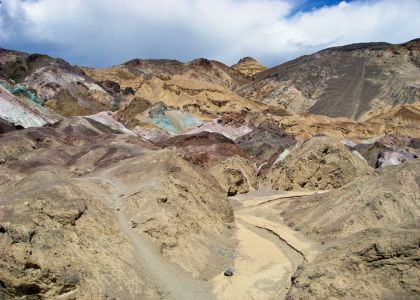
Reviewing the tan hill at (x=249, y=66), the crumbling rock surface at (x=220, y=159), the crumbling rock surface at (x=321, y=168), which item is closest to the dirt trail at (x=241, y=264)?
the crumbling rock surface at (x=220, y=159)

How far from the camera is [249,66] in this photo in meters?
187

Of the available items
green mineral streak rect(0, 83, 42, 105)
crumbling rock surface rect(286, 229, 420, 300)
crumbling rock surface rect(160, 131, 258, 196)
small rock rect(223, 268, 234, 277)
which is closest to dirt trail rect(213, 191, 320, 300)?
small rock rect(223, 268, 234, 277)

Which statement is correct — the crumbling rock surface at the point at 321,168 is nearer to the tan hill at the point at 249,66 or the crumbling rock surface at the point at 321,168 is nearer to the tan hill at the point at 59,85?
the tan hill at the point at 59,85

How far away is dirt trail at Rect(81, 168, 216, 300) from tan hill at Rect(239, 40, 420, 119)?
95.8 m

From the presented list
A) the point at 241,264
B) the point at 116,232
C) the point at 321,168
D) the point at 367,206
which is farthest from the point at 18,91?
the point at 241,264

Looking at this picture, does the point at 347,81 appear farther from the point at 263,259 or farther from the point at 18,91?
the point at 263,259

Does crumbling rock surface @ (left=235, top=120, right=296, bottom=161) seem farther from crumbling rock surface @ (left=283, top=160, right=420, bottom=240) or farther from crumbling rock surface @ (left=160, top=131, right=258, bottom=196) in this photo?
crumbling rock surface @ (left=283, top=160, right=420, bottom=240)

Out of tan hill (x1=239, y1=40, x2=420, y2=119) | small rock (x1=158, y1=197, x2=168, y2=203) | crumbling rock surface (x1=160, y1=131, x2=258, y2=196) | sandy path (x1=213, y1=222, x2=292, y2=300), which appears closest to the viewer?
sandy path (x1=213, y1=222, x2=292, y2=300)

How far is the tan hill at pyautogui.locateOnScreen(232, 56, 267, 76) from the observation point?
183 meters

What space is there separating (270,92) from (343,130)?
48.1 m

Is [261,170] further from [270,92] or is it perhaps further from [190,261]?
[270,92]

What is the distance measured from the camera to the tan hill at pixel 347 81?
365 feet

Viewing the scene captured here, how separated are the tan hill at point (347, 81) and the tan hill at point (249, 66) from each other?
142 feet

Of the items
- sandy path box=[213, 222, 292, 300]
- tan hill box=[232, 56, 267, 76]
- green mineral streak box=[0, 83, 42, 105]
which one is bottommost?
sandy path box=[213, 222, 292, 300]
